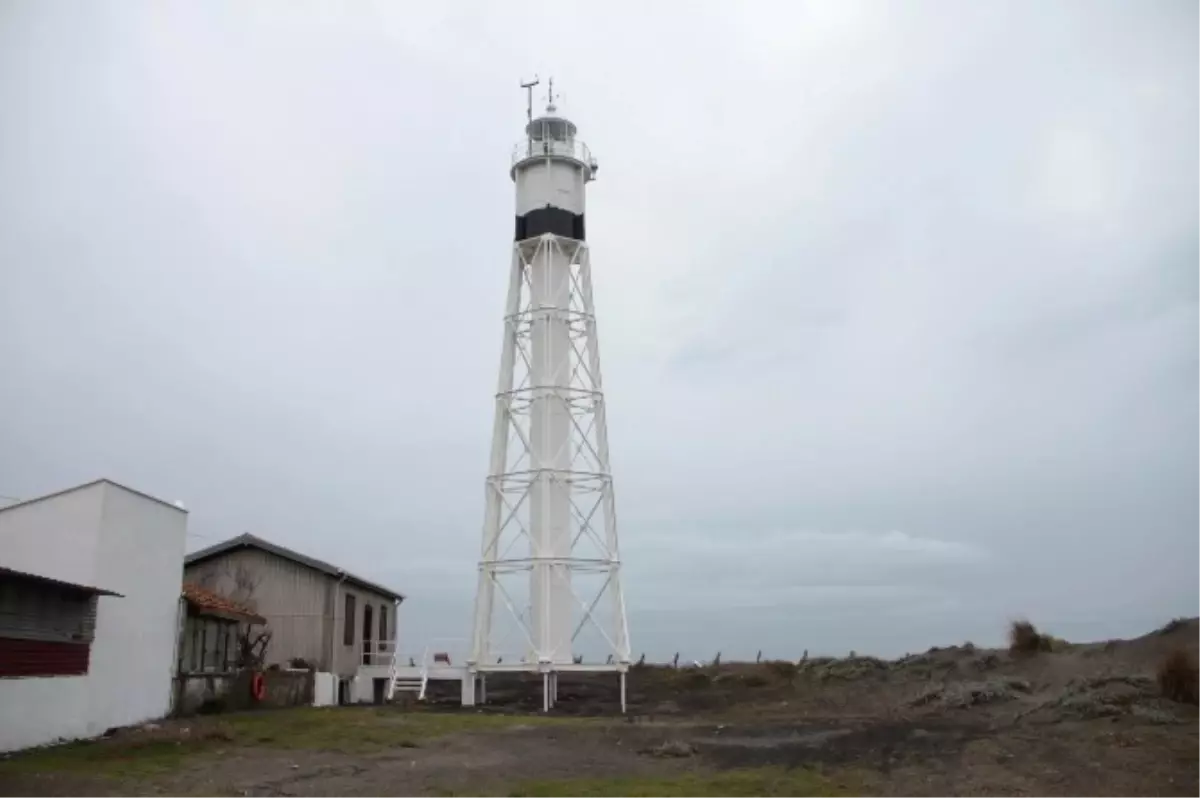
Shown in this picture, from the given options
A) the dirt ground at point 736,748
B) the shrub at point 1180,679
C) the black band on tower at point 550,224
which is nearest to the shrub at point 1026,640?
the dirt ground at point 736,748

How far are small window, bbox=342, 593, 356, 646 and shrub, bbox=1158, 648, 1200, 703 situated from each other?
23936mm

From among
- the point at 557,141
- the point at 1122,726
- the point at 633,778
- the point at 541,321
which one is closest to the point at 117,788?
the point at 633,778

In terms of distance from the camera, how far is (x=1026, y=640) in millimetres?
27828

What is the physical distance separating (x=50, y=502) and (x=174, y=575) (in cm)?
394

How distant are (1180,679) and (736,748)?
27.6 ft

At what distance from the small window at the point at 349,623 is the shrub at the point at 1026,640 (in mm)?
20766

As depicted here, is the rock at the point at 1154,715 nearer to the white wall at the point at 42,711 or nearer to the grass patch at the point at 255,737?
the grass patch at the point at 255,737

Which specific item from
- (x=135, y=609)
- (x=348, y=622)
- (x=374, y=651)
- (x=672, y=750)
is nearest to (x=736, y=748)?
(x=672, y=750)

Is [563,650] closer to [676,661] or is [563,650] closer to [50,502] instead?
[676,661]

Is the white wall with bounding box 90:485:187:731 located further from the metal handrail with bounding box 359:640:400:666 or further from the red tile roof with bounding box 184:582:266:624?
the metal handrail with bounding box 359:640:400:666

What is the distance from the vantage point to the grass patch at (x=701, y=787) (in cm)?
1426

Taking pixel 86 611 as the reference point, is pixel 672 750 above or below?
below

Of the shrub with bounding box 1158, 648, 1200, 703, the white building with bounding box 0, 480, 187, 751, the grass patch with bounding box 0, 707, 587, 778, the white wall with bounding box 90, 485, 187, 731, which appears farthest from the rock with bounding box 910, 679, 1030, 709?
the white building with bounding box 0, 480, 187, 751

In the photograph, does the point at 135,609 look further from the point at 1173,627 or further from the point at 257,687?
the point at 1173,627
